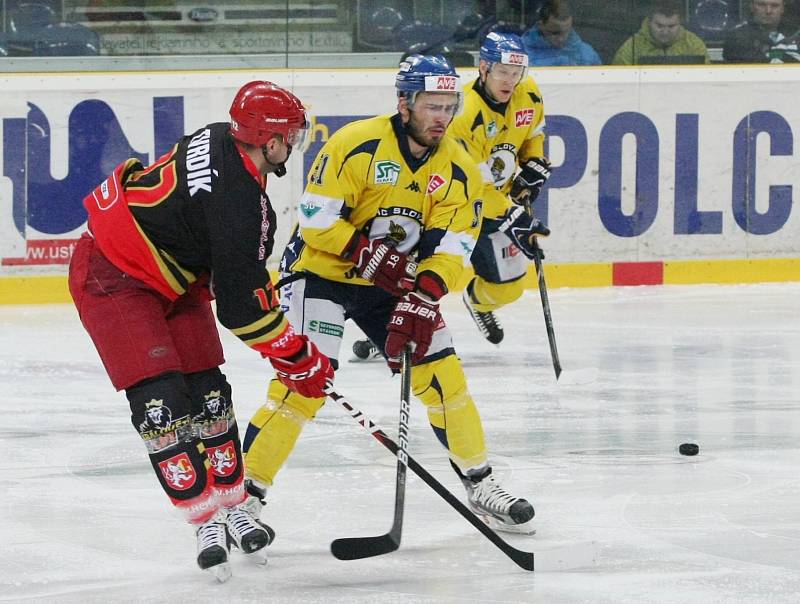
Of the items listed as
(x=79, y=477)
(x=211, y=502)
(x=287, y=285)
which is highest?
(x=287, y=285)

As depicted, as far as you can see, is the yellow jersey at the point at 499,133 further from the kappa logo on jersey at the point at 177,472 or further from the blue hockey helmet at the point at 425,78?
the kappa logo on jersey at the point at 177,472

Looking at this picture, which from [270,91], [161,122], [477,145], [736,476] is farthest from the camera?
[161,122]

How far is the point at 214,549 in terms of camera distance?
2.86m

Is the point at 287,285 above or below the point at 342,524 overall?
above

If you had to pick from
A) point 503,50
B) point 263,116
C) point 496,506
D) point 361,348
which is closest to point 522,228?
point 503,50

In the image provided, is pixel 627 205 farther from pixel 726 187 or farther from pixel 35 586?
pixel 35 586

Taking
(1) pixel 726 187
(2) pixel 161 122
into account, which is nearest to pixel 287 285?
(2) pixel 161 122

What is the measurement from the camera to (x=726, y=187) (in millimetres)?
7543

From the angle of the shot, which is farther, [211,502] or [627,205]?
[627,205]

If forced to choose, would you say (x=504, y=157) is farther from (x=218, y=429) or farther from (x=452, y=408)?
(x=218, y=429)

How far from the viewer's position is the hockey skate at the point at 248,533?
2953 millimetres

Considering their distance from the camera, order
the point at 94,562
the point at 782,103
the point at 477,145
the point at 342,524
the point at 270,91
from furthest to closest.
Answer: the point at 782,103 → the point at 477,145 → the point at 342,524 → the point at 94,562 → the point at 270,91

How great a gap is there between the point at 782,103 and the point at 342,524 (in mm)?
5025

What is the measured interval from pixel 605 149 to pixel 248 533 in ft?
16.0
